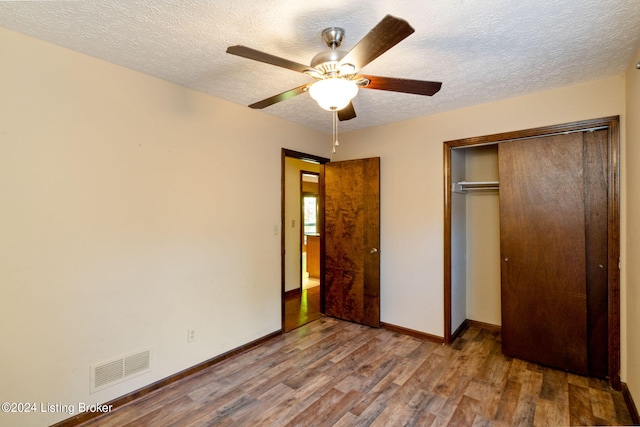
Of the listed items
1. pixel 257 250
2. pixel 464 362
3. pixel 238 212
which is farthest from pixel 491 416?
pixel 238 212

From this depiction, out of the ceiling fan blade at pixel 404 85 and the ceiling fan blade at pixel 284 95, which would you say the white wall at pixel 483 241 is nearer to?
the ceiling fan blade at pixel 404 85

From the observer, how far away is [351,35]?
1711mm

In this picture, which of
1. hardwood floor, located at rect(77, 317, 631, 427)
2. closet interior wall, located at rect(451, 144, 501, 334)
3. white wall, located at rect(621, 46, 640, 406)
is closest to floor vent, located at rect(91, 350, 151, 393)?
hardwood floor, located at rect(77, 317, 631, 427)

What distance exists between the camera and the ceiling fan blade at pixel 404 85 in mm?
1596

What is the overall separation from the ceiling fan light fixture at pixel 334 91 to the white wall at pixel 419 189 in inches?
55.8

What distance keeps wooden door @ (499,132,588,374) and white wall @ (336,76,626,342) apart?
0.31 meters

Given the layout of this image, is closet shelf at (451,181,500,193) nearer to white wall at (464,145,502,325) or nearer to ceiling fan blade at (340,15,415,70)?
white wall at (464,145,502,325)

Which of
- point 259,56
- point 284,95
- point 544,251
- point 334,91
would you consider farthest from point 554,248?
point 259,56

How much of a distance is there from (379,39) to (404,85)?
0.48 m

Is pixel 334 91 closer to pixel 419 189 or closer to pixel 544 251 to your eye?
pixel 419 189

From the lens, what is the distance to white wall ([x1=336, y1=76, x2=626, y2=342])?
2.73m

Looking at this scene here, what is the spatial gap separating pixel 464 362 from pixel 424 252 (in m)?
1.09

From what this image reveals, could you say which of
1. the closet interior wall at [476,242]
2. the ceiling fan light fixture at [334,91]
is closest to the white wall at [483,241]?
the closet interior wall at [476,242]

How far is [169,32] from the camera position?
1711 mm
